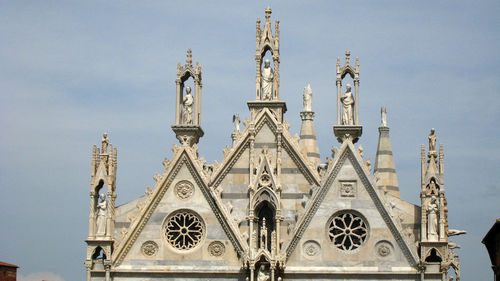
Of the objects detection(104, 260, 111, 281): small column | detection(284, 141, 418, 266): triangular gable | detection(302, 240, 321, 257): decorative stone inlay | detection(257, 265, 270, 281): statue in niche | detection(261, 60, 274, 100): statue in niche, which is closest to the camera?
detection(257, 265, 270, 281): statue in niche

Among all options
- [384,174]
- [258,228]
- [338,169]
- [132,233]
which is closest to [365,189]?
[338,169]

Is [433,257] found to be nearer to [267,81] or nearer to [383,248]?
[383,248]

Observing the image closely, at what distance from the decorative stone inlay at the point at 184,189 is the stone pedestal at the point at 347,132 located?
187 inches

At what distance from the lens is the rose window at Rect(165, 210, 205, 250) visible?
123ft

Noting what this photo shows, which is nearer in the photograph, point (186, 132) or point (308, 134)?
point (186, 132)

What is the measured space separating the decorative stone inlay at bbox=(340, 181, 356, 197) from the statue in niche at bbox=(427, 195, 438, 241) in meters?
2.36

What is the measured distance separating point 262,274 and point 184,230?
9.92 feet

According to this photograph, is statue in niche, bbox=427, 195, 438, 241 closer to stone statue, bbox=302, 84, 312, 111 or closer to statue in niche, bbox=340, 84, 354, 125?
statue in niche, bbox=340, 84, 354, 125

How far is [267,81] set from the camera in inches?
1528

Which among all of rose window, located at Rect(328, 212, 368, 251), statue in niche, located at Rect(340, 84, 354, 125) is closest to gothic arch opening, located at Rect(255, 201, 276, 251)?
rose window, located at Rect(328, 212, 368, 251)

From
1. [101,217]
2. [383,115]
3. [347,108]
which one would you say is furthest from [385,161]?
[101,217]

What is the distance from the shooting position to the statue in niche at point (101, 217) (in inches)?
1465

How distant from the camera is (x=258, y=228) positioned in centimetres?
3750

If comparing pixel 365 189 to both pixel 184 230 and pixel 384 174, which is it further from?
pixel 384 174
